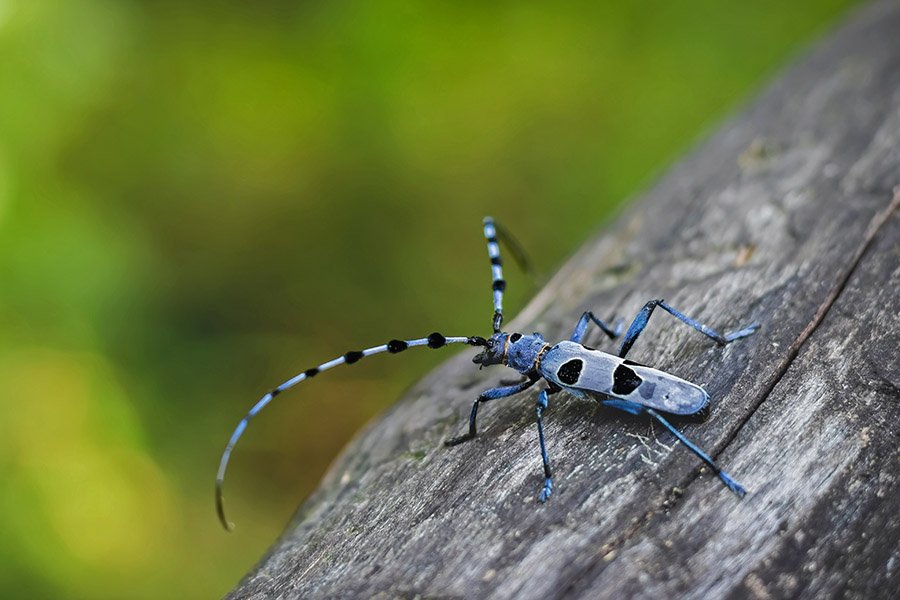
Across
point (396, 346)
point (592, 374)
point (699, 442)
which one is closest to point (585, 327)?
point (592, 374)

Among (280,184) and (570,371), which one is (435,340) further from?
(280,184)

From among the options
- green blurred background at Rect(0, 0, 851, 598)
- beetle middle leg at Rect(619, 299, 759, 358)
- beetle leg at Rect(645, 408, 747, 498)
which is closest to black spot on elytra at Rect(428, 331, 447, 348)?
beetle middle leg at Rect(619, 299, 759, 358)

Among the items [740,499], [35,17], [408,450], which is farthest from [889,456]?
[35,17]

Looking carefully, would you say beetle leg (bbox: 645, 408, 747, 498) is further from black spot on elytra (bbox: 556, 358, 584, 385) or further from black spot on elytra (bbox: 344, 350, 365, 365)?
black spot on elytra (bbox: 344, 350, 365, 365)

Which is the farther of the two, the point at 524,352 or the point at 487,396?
the point at 524,352

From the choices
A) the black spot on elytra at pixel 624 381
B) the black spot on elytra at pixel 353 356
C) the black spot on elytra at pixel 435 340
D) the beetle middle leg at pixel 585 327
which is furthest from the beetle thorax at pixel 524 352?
the black spot on elytra at pixel 353 356

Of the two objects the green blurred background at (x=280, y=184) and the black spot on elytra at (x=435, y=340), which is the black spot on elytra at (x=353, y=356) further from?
the green blurred background at (x=280, y=184)
